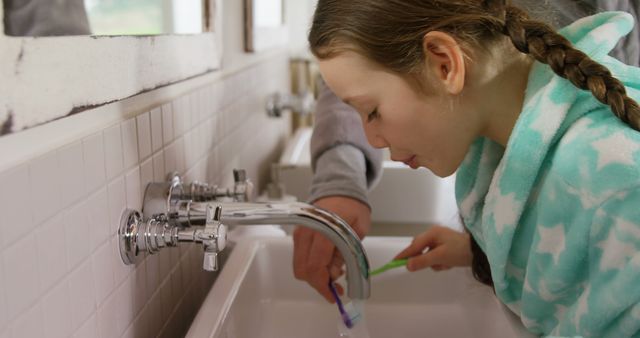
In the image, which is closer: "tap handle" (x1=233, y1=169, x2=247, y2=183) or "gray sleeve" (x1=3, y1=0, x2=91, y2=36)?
"gray sleeve" (x1=3, y1=0, x2=91, y2=36)

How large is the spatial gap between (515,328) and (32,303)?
21.5 inches

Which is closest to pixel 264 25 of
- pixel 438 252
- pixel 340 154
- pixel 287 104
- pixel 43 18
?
pixel 287 104

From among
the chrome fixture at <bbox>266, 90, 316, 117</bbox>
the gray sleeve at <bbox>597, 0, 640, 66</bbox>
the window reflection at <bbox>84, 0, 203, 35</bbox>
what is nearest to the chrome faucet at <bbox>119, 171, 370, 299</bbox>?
the window reflection at <bbox>84, 0, 203, 35</bbox>

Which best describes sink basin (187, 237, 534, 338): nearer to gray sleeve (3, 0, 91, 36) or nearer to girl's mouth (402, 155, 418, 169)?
girl's mouth (402, 155, 418, 169)

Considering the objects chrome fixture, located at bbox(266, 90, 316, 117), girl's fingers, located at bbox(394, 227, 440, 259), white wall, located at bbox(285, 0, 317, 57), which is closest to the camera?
girl's fingers, located at bbox(394, 227, 440, 259)

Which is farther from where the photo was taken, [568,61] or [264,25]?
[264,25]

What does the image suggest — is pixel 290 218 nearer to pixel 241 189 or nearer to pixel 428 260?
pixel 241 189

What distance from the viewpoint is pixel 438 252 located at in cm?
87

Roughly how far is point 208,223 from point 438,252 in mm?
394

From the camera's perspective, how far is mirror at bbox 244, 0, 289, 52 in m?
1.17

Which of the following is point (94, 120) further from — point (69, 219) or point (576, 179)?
point (576, 179)

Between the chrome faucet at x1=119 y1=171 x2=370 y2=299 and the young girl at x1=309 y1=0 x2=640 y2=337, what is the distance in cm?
14

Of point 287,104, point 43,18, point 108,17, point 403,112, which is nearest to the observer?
point 43,18

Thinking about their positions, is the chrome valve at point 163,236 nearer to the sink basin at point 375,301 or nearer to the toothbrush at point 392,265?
the sink basin at point 375,301
